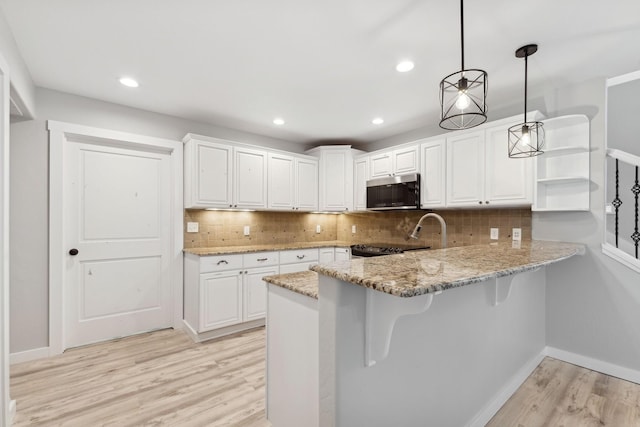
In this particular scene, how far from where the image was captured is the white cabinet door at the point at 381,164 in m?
3.87

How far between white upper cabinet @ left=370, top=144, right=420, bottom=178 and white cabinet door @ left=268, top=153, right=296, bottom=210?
44.6 inches

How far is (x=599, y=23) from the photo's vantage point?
5.86ft

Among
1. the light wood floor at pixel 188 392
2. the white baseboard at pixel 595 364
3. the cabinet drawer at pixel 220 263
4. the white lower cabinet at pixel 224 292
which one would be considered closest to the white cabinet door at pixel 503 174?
the white baseboard at pixel 595 364

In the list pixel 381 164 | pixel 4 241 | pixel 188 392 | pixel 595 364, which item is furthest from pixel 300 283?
pixel 381 164

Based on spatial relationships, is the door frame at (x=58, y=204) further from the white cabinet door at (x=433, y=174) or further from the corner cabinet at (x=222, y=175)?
the white cabinet door at (x=433, y=174)

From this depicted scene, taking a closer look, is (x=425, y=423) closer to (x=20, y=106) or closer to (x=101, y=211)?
(x=101, y=211)

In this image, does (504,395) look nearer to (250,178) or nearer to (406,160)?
(406,160)

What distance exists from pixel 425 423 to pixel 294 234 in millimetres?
3227

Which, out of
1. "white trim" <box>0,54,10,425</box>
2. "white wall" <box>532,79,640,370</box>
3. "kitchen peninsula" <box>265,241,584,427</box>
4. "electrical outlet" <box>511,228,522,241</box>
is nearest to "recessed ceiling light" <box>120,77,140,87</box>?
"white trim" <box>0,54,10,425</box>

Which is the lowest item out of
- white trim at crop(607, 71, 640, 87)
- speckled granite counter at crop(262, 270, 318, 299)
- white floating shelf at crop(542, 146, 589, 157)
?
speckled granite counter at crop(262, 270, 318, 299)

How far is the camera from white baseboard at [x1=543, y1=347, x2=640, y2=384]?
90.0 inches

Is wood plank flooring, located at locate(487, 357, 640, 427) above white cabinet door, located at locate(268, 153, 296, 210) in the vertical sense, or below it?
below

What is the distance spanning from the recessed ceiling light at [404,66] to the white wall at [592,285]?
1498 mm

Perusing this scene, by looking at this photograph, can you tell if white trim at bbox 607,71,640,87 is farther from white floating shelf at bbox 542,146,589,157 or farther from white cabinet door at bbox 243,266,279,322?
white cabinet door at bbox 243,266,279,322
